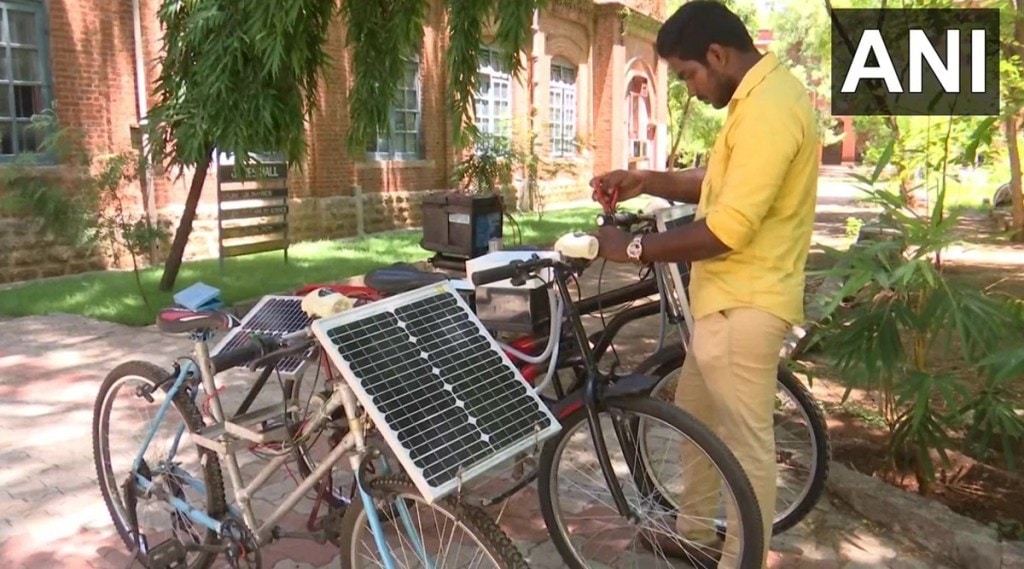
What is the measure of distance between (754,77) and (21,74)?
9915mm

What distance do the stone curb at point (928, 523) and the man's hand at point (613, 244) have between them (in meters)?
2.02

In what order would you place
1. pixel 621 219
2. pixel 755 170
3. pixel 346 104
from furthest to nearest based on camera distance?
pixel 346 104, pixel 621 219, pixel 755 170

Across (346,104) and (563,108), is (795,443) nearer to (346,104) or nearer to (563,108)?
(346,104)

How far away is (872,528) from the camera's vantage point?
12.5 feet

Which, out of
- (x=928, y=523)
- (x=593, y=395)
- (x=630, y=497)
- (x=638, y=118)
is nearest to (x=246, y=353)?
(x=593, y=395)

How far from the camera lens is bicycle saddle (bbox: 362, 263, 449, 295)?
10.6 ft

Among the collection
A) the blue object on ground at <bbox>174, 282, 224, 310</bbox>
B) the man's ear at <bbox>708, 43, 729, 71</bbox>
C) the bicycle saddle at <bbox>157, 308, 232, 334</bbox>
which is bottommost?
the bicycle saddle at <bbox>157, 308, 232, 334</bbox>

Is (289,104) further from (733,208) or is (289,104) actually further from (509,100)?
(509,100)

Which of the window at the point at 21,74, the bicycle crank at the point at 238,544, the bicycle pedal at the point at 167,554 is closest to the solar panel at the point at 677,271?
the bicycle crank at the point at 238,544

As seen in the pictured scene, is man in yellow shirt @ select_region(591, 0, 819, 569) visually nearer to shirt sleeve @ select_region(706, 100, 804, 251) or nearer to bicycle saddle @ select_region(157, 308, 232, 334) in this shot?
shirt sleeve @ select_region(706, 100, 804, 251)

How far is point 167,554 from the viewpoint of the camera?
292 centimetres

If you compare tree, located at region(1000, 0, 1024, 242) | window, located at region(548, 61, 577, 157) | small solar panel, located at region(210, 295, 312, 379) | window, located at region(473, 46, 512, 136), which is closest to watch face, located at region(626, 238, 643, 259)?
small solar panel, located at region(210, 295, 312, 379)

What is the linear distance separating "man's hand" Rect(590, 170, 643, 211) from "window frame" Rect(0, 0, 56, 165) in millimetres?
8311

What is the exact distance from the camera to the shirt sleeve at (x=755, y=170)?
238cm
